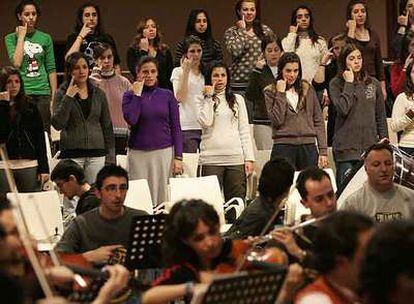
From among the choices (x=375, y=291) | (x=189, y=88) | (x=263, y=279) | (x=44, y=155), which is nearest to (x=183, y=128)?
(x=189, y=88)

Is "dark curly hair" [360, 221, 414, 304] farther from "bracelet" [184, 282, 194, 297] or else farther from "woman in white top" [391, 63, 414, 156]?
"woman in white top" [391, 63, 414, 156]

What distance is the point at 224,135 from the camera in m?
8.55

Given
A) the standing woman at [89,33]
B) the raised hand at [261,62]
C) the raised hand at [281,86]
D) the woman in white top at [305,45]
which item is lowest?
the raised hand at [281,86]

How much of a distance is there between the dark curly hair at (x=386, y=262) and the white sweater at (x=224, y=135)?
5.62 m

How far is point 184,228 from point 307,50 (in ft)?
18.2

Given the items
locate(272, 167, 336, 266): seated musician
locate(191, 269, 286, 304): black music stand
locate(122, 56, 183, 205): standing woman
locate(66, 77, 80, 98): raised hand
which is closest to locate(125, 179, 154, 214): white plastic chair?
locate(122, 56, 183, 205): standing woman

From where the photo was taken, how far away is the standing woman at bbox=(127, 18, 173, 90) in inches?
372

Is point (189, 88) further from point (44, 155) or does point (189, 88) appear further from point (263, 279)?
point (263, 279)

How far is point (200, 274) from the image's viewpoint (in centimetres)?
427

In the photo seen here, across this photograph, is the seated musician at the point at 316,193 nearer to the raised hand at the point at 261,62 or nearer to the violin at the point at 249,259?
the violin at the point at 249,259

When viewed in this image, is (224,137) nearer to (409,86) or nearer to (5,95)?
(409,86)

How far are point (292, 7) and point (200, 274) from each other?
8.22m

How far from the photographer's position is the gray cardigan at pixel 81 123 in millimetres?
7863

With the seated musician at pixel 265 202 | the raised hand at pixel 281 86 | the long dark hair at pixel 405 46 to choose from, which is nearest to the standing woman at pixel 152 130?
the raised hand at pixel 281 86
